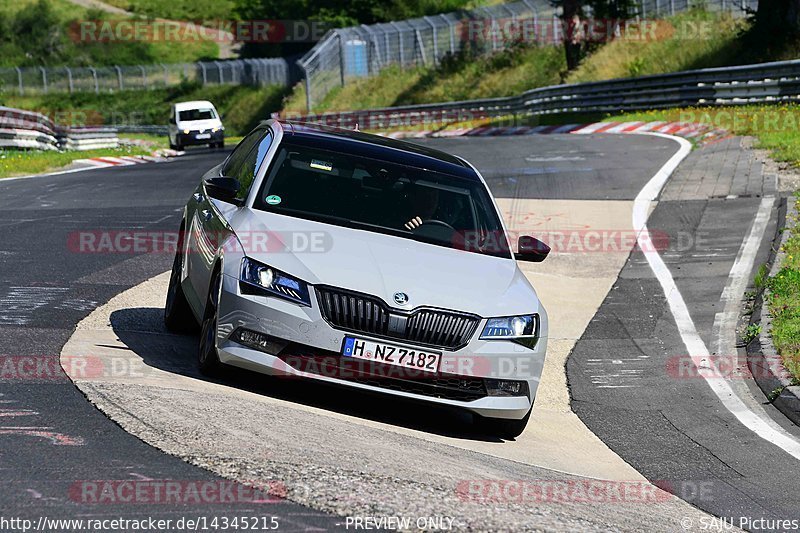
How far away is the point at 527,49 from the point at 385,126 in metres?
12.5

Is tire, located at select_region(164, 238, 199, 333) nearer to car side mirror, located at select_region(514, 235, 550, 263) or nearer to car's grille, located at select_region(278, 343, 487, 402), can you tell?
car's grille, located at select_region(278, 343, 487, 402)

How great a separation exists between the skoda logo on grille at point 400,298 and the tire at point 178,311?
2423 mm

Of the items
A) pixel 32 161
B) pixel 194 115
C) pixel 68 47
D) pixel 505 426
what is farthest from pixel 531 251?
pixel 68 47

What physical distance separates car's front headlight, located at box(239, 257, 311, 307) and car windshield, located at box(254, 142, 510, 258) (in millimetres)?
871

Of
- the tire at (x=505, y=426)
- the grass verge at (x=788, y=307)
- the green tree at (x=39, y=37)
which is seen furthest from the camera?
the green tree at (x=39, y=37)

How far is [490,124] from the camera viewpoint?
134 ft

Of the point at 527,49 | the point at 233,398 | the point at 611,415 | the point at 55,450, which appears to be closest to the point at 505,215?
the point at 611,415

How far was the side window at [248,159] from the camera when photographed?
845cm

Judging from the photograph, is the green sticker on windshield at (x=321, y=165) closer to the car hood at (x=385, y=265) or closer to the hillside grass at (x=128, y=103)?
the car hood at (x=385, y=265)

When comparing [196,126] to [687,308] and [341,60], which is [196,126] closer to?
[341,60]

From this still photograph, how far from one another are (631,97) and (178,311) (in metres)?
27.8

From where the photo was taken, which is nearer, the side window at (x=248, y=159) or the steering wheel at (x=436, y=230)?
the steering wheel at (x=436, y=230)

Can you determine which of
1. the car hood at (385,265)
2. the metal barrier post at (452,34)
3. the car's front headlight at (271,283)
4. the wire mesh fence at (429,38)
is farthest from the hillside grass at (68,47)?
the car's front headlight at (271,283)

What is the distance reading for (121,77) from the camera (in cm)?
8081
